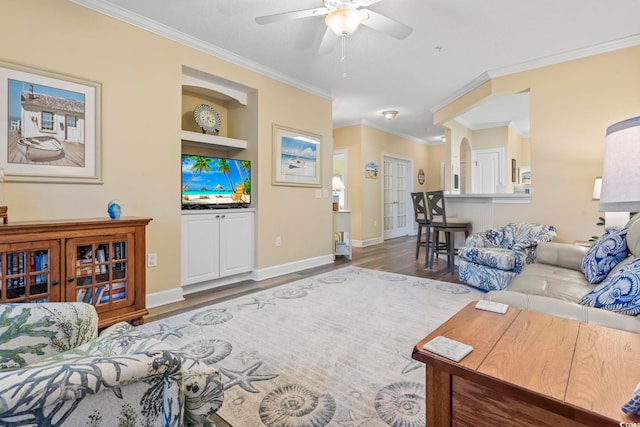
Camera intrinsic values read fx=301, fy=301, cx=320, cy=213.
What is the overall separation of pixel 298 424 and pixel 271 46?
342 centimetres

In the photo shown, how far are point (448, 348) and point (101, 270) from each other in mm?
2414

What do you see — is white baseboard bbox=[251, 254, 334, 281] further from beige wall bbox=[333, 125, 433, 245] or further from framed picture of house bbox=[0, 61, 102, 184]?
framed picture of house bbox=[0, 61, 102, 184]

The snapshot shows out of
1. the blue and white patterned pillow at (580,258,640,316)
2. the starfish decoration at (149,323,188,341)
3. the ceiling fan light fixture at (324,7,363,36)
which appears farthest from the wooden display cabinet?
the blue and white patterned pillow at (580,258,640,316)

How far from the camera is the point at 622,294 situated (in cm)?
118

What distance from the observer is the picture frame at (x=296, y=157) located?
4.05m

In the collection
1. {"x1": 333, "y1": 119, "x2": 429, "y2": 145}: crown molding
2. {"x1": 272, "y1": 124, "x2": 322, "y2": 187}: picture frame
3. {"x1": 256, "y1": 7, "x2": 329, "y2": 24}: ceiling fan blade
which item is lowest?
{"x1": 272, "y1": 124, "x2": 322, "y2": 187}: picture frame

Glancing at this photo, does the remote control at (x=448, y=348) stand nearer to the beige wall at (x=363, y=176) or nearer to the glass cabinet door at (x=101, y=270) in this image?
the glass cabinet door at (x=101, y=270)

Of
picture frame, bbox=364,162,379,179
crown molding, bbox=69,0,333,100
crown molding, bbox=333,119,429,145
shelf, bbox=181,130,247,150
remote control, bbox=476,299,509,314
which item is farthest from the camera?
picture frame, bbox=364,162,379,179

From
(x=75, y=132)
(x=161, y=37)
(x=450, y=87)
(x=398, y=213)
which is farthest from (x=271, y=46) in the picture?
(x=398, y=213)

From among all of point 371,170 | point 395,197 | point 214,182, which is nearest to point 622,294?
point 214,182

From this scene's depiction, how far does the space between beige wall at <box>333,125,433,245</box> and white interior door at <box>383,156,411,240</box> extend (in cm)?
42

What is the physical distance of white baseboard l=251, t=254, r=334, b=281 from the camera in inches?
153

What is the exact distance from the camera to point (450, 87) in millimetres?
4488

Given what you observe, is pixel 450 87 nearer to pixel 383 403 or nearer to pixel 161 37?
pixel 161 37
